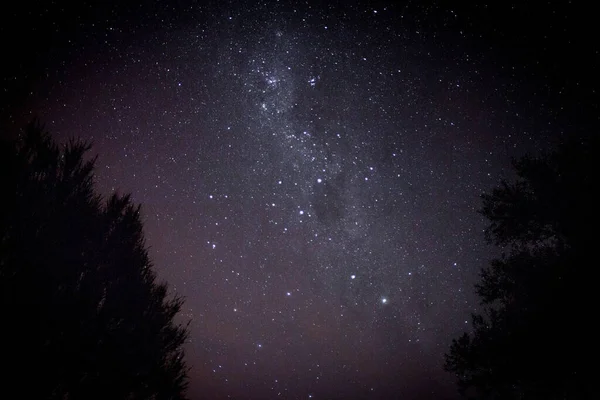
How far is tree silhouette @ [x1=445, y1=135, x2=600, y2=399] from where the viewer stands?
5973 mm

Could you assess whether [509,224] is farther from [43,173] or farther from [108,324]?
[43,173]

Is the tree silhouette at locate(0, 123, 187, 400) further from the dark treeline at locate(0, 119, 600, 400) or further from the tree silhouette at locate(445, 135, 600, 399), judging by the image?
the tree silhouette at locate(445, 135, 600, 399)

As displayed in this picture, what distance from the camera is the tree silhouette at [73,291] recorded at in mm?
5188

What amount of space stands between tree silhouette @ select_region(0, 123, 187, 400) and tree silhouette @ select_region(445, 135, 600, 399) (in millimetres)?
8708

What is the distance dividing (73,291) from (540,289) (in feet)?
35.2

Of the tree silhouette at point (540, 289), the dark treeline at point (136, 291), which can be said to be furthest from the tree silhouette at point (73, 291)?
the tree silhouette at point (540, 289)

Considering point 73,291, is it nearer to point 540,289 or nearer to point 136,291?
point 136,291

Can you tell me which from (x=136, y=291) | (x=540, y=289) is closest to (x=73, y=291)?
(x=136, y=291)

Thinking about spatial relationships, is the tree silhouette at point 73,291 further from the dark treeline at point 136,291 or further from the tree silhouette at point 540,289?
the tree silhouette at point 540,289

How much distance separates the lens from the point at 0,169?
5.97 meters

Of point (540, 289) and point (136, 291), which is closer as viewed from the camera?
point (540, 289)

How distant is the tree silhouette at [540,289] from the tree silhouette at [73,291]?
8708mm

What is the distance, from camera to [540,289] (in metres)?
6.67

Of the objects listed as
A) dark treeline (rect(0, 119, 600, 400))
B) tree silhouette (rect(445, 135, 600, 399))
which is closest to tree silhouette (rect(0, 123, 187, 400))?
dark treeline (rect(0, 119, 600, 400))
